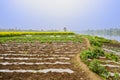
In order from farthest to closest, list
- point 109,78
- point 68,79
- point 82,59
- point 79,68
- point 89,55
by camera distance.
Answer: point 89,55 < point 82,59 < point 79,68 < point 109,78 < point 68,79

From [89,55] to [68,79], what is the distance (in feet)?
18.5

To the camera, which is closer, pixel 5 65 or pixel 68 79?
pixel 68 79

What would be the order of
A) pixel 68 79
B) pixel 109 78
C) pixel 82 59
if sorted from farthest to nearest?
pixel 82 59, pixel 109 78, pixel 68 79

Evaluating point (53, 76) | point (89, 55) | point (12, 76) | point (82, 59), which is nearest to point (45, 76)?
point (53, 76)

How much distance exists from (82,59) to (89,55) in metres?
1.46

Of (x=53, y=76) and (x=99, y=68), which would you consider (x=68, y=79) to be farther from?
(x=99, y=68)

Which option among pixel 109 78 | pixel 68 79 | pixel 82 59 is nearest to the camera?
pixel 68 79

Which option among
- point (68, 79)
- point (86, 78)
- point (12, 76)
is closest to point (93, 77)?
point (86, 78)

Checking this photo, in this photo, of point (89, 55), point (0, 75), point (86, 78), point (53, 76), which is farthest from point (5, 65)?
point (89, 55)

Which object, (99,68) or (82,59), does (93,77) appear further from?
(82,59)

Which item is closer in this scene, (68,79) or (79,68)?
(68,79)

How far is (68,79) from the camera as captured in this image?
29.8 ft

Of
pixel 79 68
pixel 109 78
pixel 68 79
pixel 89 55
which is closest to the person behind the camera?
pixel 68 79

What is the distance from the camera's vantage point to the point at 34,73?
390 inches
